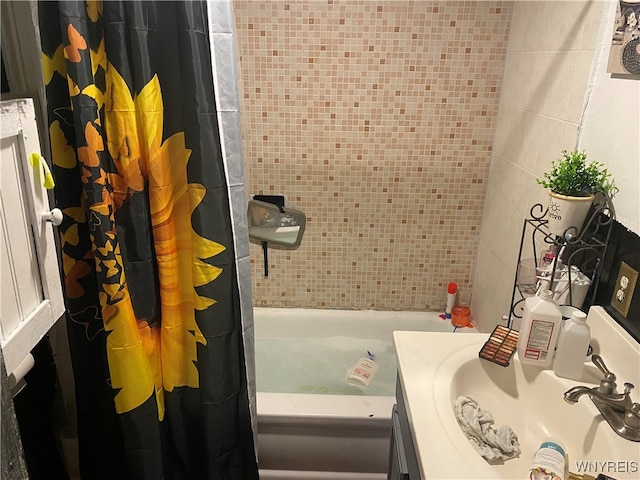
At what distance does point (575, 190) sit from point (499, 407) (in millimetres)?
559

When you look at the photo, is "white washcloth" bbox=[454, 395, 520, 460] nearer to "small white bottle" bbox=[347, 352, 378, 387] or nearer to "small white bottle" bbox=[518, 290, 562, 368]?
"small white bottle" bbox=[518, 290, 562, 368]

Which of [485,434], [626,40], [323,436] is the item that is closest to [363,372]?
[323,436]

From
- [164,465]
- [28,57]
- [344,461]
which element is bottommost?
[344,461]

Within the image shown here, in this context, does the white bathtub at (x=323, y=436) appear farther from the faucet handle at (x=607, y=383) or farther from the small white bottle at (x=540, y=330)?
the faucet handle at (x=607, y=383)

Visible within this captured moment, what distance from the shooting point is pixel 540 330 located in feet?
3.62

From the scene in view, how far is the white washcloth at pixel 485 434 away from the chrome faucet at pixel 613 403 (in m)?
0.15

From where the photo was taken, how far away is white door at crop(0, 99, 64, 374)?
86 cm

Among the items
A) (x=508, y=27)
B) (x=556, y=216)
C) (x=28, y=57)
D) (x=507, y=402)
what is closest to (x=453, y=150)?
(x=508, y=27)

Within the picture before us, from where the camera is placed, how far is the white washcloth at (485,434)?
1033 mm

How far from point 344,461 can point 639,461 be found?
3.41 ft

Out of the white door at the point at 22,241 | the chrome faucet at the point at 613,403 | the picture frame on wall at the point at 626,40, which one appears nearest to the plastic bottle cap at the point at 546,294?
the chrome faucet at the point at 613,403

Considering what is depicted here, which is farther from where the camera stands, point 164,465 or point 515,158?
point 515,158

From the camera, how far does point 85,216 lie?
128 centimetres

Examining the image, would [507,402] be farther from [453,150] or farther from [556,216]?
[453,150]
